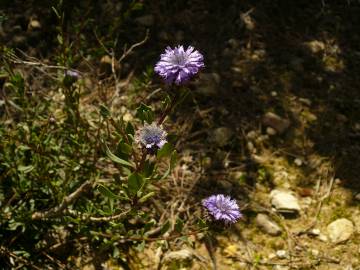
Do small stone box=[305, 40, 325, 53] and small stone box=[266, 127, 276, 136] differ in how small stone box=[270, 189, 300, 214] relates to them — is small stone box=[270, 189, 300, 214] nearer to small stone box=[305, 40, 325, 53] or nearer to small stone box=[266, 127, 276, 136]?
small stone box=[266, 127, 276, 136]

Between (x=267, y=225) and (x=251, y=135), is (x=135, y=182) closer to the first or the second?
(x=267, y=225)

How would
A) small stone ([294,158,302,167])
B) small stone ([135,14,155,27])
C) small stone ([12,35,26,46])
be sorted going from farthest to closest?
small stone ([135,14,155,27]) < small stone ([12,35,26,46]) < small stone ([294,158,302,167])

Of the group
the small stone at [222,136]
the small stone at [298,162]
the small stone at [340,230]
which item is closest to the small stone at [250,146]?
the small stone at [222,136]

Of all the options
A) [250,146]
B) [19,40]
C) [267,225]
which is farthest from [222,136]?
[19,40]

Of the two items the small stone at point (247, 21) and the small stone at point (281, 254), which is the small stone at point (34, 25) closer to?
the small stone at point (247, 21)

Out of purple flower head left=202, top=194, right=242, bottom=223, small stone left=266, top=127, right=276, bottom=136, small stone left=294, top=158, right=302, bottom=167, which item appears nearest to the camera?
purple flower head left=202, top=194, right=242, bottom=223

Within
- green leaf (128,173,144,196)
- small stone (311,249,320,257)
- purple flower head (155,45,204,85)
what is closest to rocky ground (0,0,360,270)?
small stone (311,249,320,257)

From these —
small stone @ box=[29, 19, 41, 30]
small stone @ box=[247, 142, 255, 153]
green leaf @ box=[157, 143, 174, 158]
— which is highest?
small stone @ box=[29, 19, 41, 30]

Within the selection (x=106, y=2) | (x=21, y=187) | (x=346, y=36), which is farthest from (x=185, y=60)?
(x=346, y=36)
